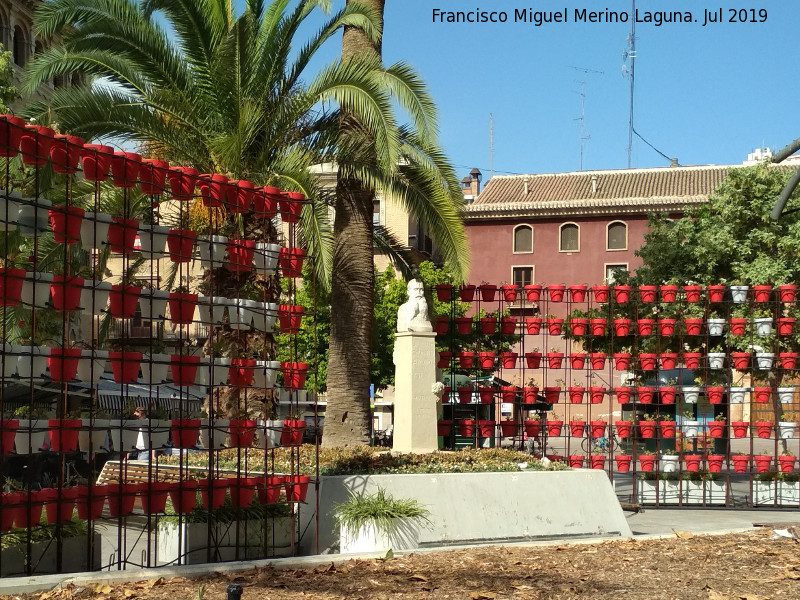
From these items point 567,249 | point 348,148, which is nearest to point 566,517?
point 348,148

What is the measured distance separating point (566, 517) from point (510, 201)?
43354mm

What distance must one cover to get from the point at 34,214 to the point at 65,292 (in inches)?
27.8

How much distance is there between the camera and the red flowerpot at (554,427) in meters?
17.4

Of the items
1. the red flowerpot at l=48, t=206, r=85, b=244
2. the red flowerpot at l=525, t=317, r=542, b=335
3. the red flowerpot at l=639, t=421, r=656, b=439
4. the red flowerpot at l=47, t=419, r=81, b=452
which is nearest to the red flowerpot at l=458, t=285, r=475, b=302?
the red flowerpot at l=525, t=317, r=542, b=335

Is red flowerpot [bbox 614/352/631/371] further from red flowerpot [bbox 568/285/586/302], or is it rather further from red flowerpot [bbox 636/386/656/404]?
red flowerpot [bbox 568/285/586/302]

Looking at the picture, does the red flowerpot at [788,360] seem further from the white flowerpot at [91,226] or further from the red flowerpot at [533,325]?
the white flowerpot at [91,226]

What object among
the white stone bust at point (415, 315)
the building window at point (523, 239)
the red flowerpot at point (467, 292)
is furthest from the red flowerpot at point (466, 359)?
the building window at point (523, 239)

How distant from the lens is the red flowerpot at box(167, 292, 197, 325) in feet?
33.8

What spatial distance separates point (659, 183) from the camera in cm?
5481

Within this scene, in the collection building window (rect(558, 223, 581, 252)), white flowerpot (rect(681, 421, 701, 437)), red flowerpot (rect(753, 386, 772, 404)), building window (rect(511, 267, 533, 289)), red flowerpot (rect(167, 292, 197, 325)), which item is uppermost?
building window (rect(558, 223, 581, 252))

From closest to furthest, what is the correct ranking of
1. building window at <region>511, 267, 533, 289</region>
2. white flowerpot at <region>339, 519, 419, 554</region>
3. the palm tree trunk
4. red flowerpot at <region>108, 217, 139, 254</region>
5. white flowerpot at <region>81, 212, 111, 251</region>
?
white flowerpot at <region>81, 212, 111, 251</region> → red flowerpot at <region>108, 217, 139, 254</region> → white flowerpot at <region>339, 519, 419, 554</region> → the palm tree trunk → building window at <region>511, 267, 533, 289</region>

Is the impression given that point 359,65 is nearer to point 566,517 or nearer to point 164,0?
point 164,0

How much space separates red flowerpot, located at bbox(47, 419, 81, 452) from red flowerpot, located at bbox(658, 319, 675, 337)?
37.5 ft

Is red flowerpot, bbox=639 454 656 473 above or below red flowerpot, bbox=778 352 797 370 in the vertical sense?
below
